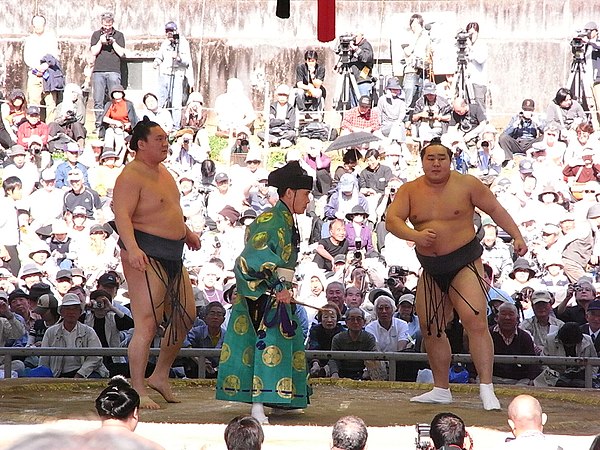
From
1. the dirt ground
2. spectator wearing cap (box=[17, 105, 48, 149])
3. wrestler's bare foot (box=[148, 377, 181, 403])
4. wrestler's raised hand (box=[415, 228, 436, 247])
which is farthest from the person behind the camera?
spectator wearing cap (box=[17, 105, 48, 149])

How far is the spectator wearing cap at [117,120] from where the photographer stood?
28.8 feet

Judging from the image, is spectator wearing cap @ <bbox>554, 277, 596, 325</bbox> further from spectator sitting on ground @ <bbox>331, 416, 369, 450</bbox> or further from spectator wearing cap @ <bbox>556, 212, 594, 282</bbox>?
spectator sitting on ground @ <bbox>331, 416, 369, 450</bbox>

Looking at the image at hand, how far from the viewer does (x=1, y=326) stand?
5066mm

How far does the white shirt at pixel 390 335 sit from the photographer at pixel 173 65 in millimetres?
4346

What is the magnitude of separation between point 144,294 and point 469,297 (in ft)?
3.51

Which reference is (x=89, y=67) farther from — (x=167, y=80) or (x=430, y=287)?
(x=430, y=287)

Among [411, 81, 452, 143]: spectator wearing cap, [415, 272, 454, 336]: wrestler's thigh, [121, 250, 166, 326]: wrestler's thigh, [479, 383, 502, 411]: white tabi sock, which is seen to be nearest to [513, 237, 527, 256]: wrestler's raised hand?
[415, 272, 454, 336]: wrestler's thigh

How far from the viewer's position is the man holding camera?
8977mm

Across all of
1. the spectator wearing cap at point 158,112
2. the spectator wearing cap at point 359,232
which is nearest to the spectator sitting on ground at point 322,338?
the spectator wearing cap at point 359,232

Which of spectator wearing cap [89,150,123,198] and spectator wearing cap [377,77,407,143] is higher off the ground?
spectator wearing cap [377,77,407,143]

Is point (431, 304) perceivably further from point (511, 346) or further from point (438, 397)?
point (511, 346)

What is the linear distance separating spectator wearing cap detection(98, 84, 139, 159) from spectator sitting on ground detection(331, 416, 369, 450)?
7.00 meters

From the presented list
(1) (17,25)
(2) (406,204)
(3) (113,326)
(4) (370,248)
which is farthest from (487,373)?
(1) (17,25)

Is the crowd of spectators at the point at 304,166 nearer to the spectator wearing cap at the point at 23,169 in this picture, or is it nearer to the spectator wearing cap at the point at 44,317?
the spectator wearing cap at the point at 23,169
